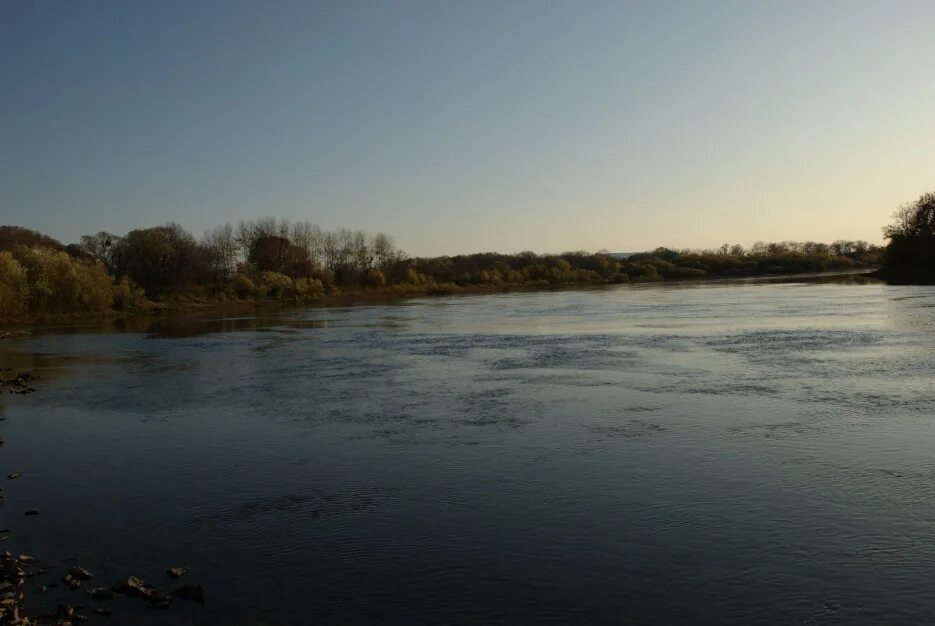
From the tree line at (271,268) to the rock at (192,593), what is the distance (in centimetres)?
4171

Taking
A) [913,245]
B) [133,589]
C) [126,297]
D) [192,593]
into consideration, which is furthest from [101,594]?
[913,245]

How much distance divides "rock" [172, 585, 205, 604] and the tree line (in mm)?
41714

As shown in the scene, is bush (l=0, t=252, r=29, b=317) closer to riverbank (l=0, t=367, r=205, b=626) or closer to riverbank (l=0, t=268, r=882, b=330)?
riverbank (l=0, t=268, r=882, b=330)

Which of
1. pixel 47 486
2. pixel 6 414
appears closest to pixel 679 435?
pixel 47 486

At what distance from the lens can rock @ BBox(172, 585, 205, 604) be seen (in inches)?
244

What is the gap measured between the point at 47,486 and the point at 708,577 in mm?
8430

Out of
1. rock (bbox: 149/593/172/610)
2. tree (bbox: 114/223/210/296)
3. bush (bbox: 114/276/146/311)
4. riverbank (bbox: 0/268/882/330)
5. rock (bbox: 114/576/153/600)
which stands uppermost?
tree (bbox: 114/223/210/296)

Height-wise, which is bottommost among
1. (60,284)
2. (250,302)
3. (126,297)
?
(250,302)

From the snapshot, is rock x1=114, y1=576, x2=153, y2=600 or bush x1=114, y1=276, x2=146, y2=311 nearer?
rock x1=114, y1=576, x2=153, y2=600

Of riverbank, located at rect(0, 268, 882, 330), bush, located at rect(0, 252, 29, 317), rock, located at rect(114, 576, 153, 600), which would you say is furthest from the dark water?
riverbank, located at rect(0, 268, 882, 330)

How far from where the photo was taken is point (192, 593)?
6.25m

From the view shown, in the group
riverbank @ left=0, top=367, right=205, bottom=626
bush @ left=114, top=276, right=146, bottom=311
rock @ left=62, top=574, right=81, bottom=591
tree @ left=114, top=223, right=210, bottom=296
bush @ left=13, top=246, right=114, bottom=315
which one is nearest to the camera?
riverbank @ left=0, top=367, right=205, bottom=626

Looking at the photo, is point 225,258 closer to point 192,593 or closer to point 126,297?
point 126,297

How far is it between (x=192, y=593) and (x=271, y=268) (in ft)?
233
